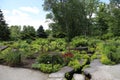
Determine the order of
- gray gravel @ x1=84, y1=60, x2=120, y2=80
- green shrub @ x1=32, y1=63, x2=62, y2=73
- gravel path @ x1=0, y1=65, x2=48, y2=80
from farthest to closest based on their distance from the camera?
green shrub @ x1=32, y1=63, x2=62, y2=73
gravel path @ x1=0, y1=65, x2=48, y2=80
gray gravel @ x1=84, y1=60, x2=120, y2=80

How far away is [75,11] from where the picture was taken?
30094 mm

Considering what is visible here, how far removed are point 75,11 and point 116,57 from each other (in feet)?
67.3

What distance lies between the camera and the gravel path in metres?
7.87

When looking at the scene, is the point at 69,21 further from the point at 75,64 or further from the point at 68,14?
the point at 75,64

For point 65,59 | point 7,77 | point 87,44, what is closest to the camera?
point 7,77

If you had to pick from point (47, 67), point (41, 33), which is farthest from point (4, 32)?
point (47, 67)

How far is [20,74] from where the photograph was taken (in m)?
8.41

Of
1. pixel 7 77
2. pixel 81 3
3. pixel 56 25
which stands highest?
pixel 81 3

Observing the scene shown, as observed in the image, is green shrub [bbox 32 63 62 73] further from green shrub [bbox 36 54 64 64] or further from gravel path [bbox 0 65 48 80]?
green shrub [bbox 36 54 64 64]

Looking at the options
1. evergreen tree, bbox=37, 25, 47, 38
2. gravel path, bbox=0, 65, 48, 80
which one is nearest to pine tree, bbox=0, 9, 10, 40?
evergreen tree, bbox=37, 25, 47, 38

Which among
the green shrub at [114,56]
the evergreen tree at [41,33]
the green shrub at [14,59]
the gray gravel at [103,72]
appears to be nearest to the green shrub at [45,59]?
the green shrub at [14,59]

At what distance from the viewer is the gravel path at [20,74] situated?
7.87 m

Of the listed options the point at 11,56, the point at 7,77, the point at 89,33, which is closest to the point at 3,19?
the point at 89,33

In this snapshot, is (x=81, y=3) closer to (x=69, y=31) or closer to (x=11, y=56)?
(x=69, y=31)
